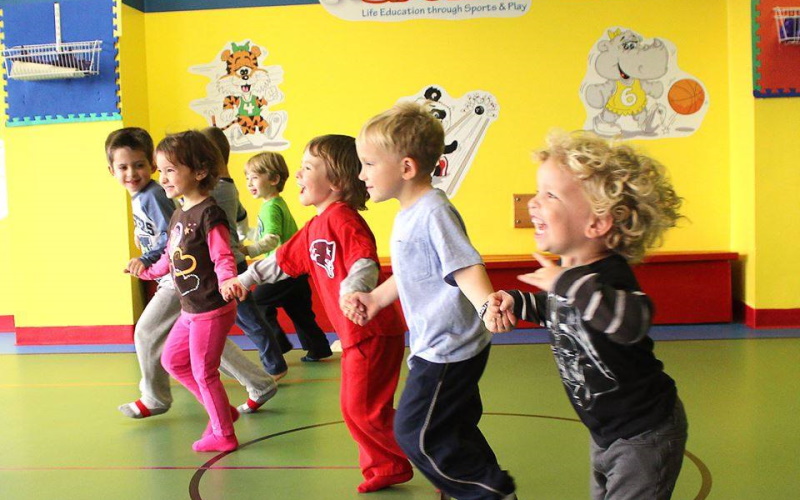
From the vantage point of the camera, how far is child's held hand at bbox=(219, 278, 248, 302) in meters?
2.90

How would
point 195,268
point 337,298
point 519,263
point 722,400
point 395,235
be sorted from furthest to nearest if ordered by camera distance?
point 519,263, point 722,400, point 195,268, point 337,298, point 395,235

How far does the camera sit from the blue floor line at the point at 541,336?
545 cm

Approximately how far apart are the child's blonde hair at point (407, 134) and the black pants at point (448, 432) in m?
0.57

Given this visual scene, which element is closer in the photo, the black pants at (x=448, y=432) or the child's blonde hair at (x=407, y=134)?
the black pants at (x=448, y=432)

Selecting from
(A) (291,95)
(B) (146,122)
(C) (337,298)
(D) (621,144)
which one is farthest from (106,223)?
(D) (621,144)

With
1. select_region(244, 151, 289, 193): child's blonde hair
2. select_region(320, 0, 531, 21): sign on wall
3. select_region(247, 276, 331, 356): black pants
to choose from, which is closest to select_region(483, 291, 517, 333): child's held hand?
select_region(244, 151, 289, 193): child's blonde hair

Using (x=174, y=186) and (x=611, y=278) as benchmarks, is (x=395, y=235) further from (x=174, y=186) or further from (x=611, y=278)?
(x=174, y=186)

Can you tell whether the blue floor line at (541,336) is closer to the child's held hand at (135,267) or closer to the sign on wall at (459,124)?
the sign on wall at (459,124)

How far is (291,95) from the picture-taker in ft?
20.9

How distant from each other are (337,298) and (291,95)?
3.75m

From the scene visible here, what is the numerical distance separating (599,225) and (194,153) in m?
1.94

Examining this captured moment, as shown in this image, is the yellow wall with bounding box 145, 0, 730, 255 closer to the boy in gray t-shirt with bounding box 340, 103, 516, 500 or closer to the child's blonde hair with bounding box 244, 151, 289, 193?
the child's blonde hair with bounding box 244, 151, 289, 193

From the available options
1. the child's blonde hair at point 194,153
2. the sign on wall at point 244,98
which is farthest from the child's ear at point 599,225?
the sign on wall at point 244,98

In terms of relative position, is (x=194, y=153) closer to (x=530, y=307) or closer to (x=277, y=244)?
(x=277, y=244)
